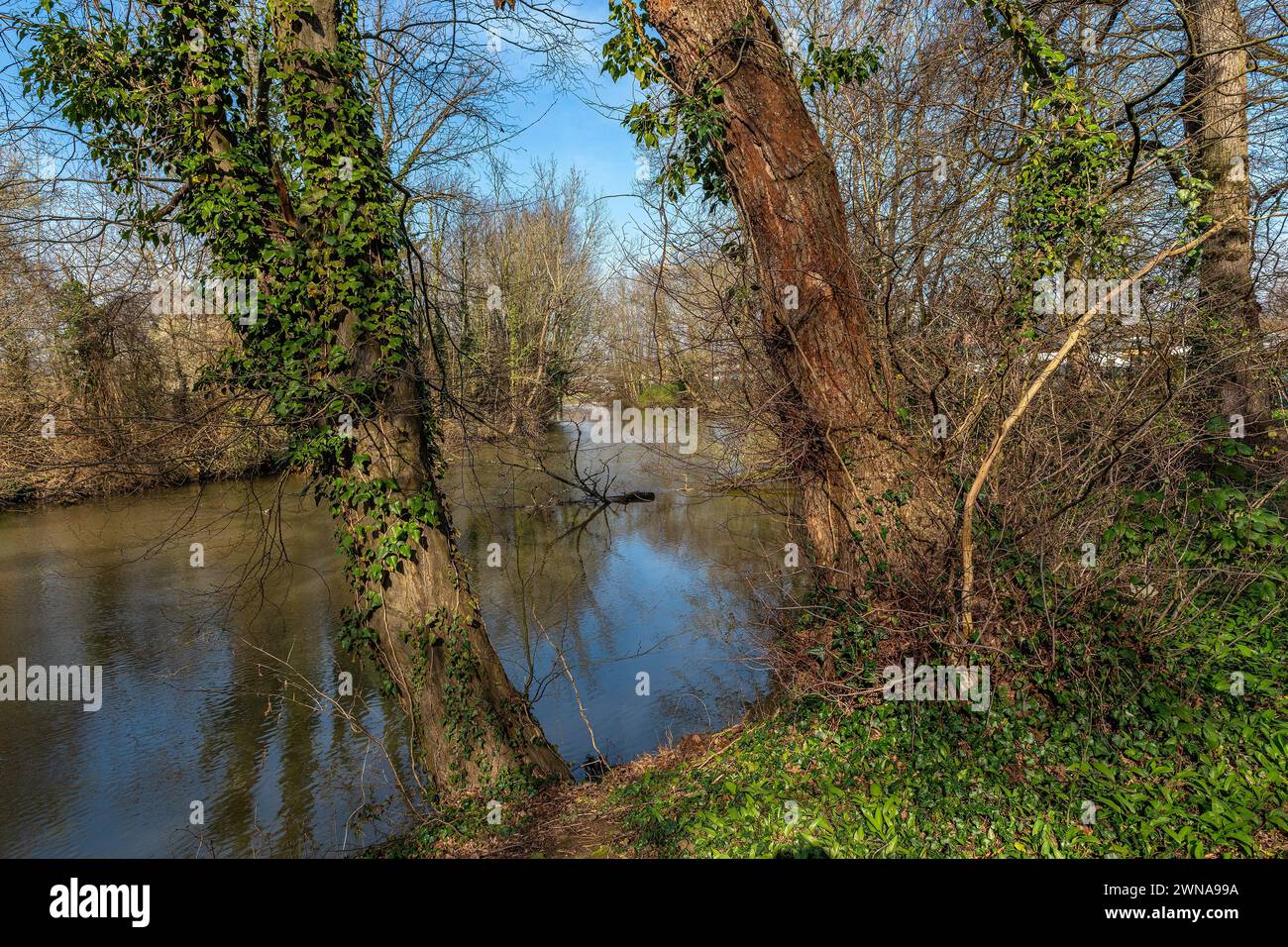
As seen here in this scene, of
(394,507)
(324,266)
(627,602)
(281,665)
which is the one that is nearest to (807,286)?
(394,507)

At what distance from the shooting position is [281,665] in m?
9.37

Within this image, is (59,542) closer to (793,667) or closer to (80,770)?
(80,770)

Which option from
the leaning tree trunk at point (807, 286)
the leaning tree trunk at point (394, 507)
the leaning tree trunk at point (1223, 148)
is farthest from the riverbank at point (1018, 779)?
the leaning tree trunk at point (1223, 148)

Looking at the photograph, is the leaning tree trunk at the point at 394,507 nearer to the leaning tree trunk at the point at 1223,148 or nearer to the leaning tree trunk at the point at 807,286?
the leaning tree trunk at the point at 807,286

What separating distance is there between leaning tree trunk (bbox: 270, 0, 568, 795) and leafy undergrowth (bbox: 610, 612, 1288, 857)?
188cm

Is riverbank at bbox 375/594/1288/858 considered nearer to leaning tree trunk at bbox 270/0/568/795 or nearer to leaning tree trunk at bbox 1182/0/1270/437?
leaning tree trunk at bbox 270/0/568/795

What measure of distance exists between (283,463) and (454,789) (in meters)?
3.03

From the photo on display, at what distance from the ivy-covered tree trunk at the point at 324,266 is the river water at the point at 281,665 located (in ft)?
2.62

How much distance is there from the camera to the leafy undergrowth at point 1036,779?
3594mm

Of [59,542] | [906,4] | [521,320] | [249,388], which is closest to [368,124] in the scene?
[249,388]

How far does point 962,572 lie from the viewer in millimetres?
4539

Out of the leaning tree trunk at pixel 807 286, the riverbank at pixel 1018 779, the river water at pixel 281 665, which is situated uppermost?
the leaning tree trunk at pixel 807 286

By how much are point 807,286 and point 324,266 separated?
385 cm
